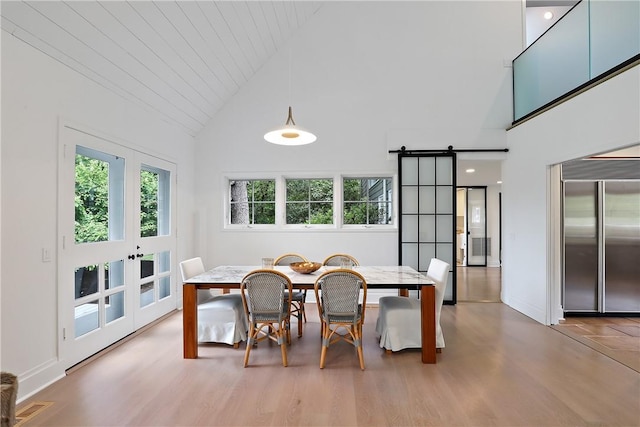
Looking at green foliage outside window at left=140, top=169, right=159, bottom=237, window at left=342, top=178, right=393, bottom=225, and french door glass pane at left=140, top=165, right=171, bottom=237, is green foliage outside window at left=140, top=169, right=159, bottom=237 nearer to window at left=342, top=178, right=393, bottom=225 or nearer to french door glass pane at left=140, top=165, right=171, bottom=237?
french door glass pane at left=140, top=165, right=171, bottom=237

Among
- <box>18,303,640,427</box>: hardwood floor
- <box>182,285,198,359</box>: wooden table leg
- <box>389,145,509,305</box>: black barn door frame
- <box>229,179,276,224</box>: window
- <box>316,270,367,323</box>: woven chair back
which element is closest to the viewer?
<box>18,303,640,427</box>: hardwood floor

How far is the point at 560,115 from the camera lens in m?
3.57

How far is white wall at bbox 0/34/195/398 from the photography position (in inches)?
86.1

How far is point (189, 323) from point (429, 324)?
213cm

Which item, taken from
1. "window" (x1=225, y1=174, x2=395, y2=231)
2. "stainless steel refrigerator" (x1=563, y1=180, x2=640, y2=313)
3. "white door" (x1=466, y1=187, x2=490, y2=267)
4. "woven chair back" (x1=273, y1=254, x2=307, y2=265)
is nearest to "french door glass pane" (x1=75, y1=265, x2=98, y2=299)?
"woven chair back" (x1=273, y1=254, x2=307, y2=265)

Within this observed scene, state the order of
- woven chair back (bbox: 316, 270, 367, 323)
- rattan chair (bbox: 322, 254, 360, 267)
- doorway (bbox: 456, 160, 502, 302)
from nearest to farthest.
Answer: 1. woven chair back (bbox: 316, 270, 367, 323)
2. rattan chair (bbox: 322, 254, 360, 267)
3. doorway (bbox: 456, 160, 502, 302)

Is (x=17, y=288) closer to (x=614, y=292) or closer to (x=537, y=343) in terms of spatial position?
(x=537, y=343)

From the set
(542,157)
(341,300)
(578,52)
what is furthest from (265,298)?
(578,52)

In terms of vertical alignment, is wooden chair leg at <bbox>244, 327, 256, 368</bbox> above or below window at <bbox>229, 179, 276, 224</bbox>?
below

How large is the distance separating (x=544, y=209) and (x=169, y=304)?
4.92m

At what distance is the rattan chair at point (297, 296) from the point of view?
3.43 metres

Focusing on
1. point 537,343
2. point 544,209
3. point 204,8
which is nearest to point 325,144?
point 204,8

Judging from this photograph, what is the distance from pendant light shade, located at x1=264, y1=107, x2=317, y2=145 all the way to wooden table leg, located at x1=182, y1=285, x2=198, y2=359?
154 centimetres

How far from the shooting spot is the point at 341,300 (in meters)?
2.71
